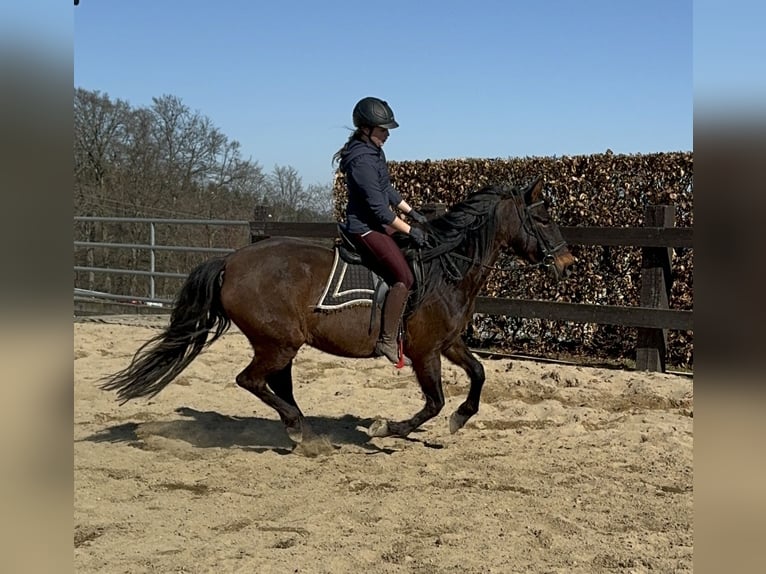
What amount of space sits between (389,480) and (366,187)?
1972 millimetres

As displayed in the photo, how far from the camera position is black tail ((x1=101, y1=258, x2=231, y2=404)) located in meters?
5.58

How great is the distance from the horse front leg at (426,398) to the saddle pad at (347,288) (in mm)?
625

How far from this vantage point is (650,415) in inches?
247

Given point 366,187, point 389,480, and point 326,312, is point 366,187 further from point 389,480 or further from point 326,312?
point 389,480

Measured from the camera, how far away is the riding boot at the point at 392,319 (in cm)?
535

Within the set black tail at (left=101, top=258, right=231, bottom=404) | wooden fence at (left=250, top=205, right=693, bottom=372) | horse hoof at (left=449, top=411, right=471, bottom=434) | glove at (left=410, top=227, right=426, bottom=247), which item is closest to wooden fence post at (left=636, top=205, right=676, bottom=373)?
wooden fence at (left=250, top=205, right=693, bottom=372)

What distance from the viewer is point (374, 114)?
207 inches

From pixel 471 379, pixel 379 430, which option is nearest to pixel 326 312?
pixel 379 430

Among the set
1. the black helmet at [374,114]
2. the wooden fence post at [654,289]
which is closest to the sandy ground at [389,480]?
the wooden fence post at [654,289]

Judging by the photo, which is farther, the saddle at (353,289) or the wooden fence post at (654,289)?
the wooden fence post at (654,289)

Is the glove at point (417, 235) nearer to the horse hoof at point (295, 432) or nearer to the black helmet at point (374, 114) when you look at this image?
the black helmet at point (374, 114)

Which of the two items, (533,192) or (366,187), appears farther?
(533,192)
